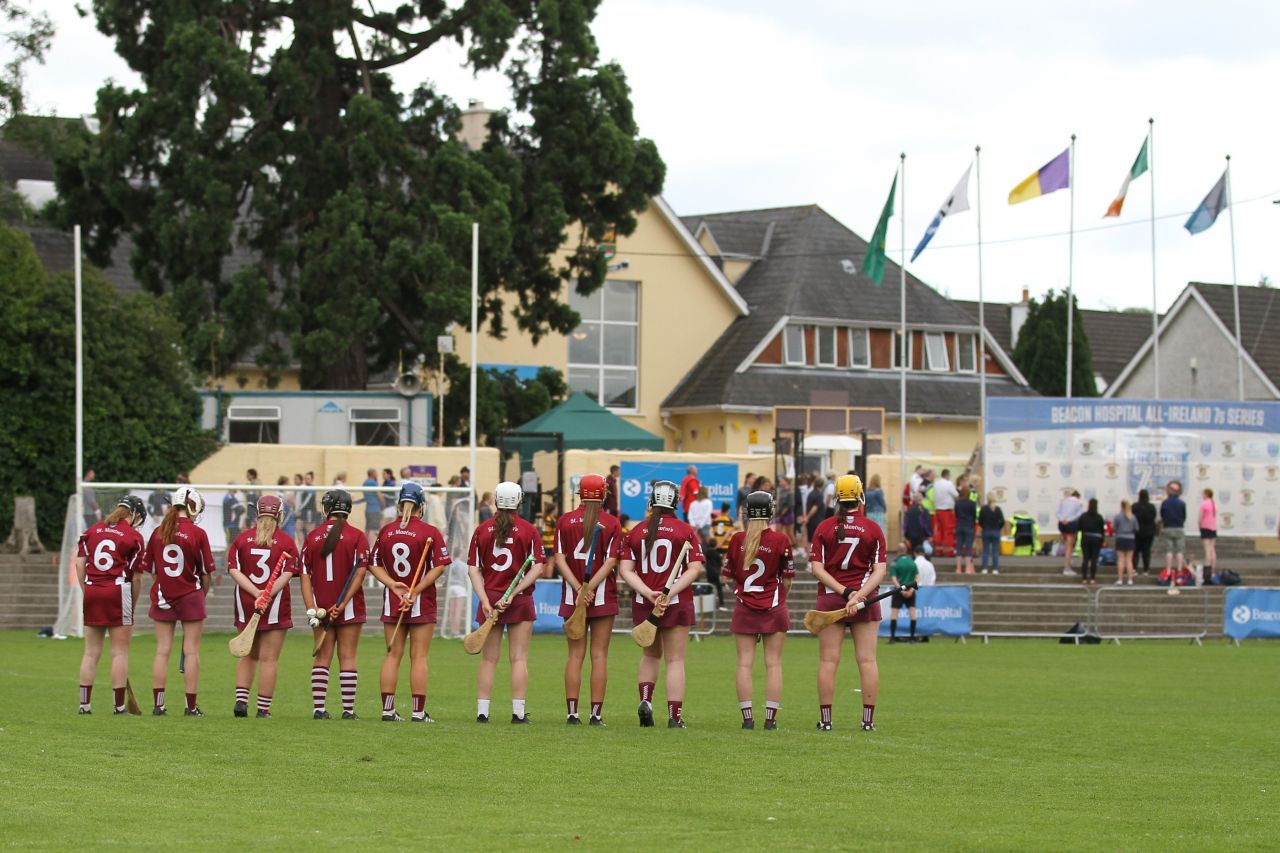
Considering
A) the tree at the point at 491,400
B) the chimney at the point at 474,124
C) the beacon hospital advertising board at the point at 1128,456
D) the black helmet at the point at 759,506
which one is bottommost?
the black helmet at the point at 759,506

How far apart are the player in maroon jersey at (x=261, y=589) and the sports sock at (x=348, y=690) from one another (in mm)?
580

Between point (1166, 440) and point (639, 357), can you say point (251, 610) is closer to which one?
point (1166, 440)

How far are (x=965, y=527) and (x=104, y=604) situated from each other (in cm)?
2306

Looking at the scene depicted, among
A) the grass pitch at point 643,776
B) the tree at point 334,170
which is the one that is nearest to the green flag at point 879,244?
the tree at point 334,170

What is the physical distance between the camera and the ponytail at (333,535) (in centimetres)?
1484

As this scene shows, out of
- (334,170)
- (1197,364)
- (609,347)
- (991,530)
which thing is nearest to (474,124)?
(609,347)

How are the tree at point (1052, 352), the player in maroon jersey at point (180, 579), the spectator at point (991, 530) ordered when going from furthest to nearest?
1. the tree at point (1052, 352)
2. the spectator at point (991, 530)
3. the player in maroon jersey at point (180, 579)

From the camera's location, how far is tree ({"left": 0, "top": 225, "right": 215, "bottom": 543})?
34750mm

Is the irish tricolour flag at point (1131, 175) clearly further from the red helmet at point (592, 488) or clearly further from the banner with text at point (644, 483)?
the red helmet at point (592, 488)

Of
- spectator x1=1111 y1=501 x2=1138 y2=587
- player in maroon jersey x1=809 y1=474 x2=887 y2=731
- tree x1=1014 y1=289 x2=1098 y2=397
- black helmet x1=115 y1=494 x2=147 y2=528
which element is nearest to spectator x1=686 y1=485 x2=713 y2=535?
spectator x1=1111 y1=501 x2=1138 y2=587

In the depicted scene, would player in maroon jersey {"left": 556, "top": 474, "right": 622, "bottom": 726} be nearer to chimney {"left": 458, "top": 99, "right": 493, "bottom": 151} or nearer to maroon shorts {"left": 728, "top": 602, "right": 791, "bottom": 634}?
maroon shorts {"left": 728, "top": 602, "right": 791, "bottom": 634}

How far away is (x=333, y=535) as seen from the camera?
48.8ft

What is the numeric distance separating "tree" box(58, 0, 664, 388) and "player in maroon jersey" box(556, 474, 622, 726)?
25.2 m

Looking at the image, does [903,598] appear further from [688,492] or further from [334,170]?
[334,170]
